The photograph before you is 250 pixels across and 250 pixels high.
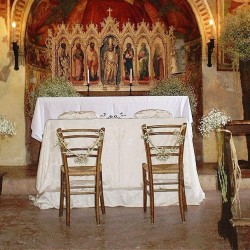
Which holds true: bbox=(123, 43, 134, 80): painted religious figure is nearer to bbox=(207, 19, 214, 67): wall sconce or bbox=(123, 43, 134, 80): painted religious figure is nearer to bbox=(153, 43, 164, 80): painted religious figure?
bbox=(153, 43, 164, 80): painted religious figure

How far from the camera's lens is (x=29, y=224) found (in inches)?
190

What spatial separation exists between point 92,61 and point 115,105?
128 inches

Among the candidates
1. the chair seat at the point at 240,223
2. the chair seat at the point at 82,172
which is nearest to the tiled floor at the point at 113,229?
the chair seat at the point at 240,223

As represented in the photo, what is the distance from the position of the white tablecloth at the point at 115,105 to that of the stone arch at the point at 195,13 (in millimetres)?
2422

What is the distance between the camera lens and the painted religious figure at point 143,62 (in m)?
10.3

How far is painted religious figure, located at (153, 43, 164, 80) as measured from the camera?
10.3m

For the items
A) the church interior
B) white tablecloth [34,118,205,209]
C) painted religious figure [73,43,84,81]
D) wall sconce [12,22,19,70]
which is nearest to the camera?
the church interior

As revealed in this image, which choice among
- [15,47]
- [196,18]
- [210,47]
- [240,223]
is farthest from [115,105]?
[240,223]

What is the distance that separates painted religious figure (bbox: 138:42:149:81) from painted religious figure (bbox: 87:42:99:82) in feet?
3.39

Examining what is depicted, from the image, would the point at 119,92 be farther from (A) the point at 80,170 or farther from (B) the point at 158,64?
(A) the point at 80,170

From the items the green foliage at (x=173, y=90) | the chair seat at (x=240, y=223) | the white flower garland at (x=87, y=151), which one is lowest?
the chair seat at (x=240, y=223)

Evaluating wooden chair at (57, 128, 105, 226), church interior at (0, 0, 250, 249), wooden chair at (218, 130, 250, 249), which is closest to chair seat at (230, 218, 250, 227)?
wooden chair at (218, 130, 250, 249)

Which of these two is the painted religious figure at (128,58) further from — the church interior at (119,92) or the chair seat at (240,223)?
the chair seat at (240,223)

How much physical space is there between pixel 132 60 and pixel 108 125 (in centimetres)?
481
